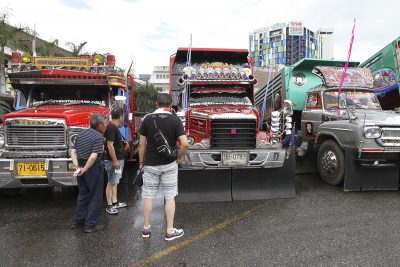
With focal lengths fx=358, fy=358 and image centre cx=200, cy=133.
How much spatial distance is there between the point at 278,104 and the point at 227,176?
213 inches

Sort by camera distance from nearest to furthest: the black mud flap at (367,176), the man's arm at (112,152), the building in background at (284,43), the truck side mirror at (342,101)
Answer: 1. the man's arm at (112,152)
2. the black mud flap at (367,176)
3. the truck side mirror at (342,101)
4. the building in background at (284,43)

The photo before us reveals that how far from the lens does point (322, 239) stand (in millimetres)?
4445

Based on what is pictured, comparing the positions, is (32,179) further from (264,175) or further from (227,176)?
(264,175)

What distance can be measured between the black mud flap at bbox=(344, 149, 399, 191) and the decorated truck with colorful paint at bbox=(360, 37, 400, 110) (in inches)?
158

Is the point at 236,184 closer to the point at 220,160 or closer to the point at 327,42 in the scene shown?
the point at 220,160

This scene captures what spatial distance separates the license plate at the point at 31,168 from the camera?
5527mm

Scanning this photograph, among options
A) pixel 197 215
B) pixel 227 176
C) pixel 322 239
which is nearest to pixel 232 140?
pixel 227 176

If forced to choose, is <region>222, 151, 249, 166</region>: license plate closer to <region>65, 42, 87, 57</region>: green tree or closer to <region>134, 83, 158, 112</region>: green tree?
<region>134, 83, 158, 112</region>: green tree

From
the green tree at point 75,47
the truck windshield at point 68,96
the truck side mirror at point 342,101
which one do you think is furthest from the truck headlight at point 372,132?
the green tree at point 75,47

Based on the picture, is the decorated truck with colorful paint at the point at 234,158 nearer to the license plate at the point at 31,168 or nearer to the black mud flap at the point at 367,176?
the black mud flap at the point at 367,176

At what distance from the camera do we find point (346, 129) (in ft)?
22.1

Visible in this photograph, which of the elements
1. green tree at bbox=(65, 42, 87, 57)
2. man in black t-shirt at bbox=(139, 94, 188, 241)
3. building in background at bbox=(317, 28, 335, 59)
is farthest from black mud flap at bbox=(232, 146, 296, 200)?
green tree at bbox=(65, 42, 87, 57)

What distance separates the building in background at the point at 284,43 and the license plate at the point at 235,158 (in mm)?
14134

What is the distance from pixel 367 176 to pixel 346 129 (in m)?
0.98
